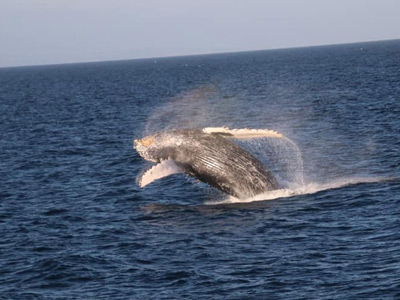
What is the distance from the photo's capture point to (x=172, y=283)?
1997cm

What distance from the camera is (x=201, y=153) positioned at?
24.8 metres

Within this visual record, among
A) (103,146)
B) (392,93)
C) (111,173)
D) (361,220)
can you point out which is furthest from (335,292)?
(392,93)

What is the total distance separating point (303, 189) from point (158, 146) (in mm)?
7737

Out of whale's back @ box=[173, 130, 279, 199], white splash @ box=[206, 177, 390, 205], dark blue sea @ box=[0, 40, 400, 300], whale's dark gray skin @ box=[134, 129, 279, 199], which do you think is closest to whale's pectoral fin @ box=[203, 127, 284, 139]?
whale's dark gray skin @ box=[134, 129, 279, 199]

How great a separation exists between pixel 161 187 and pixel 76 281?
1411 centimetres

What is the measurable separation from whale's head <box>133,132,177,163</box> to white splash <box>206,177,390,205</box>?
367 centimetres

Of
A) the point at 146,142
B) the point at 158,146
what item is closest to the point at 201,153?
the point at 158,146

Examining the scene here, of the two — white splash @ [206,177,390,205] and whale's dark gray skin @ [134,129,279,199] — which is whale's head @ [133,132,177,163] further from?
white splash @ [206,177,390,205]

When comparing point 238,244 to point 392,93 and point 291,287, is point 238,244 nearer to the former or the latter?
point 291,287

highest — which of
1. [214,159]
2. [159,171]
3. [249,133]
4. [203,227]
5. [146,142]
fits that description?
[249,133]

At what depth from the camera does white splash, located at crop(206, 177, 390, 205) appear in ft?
88.8

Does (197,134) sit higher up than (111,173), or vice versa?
(197,134)

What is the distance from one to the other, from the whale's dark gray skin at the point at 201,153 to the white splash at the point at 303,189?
1944 mm

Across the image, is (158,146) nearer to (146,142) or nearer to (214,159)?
(146,142)
